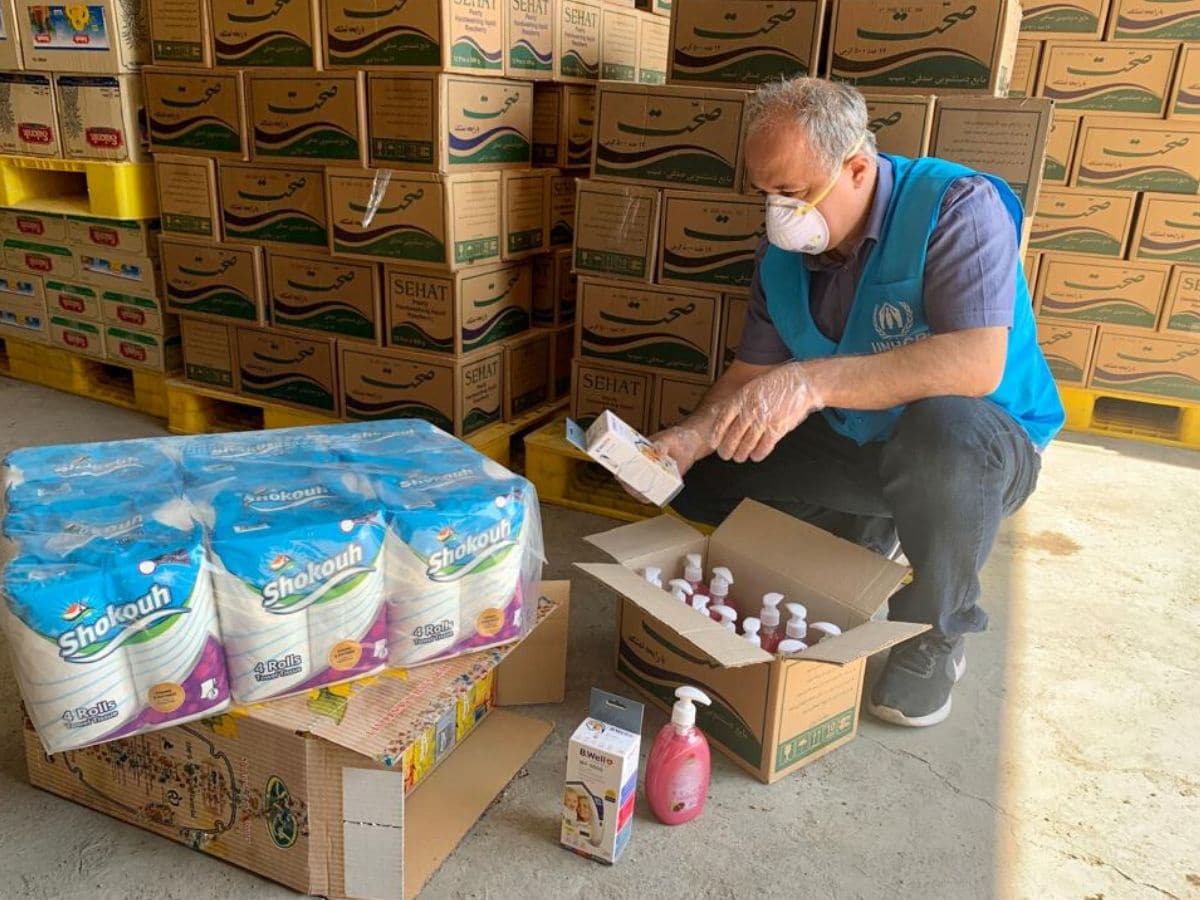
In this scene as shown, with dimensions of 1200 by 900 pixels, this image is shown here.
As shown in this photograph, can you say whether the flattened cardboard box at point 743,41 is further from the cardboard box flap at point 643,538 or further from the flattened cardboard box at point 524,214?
the cardboard box flap at point 643,538

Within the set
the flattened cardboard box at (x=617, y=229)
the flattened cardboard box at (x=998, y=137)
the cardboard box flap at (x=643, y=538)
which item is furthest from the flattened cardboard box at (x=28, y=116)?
the flattened cardboard box at (x=998, y=137)

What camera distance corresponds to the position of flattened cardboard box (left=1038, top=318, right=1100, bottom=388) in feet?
11.7

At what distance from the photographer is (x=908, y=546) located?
181 cm

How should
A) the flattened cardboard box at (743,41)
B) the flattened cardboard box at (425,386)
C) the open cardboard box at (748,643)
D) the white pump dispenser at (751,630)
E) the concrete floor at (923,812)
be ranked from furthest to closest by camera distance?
the flattened cardboard box at (425,386)
the flattened cardboard box at (743,41)
the white pump dispenser at (751,630)
the open cardboard box at (748,643)
the concrete floor at (923,812)

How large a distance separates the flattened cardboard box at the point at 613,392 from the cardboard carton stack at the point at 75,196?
57.9 inches

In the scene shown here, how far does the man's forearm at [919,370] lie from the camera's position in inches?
67.4

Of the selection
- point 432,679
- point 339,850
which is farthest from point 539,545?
point 339,850

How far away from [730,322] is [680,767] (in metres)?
1.36

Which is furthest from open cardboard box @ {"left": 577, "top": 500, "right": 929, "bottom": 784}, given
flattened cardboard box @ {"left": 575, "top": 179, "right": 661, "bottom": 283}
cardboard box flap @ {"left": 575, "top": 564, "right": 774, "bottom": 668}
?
flattened cardboard box @ {"left": 575, "top": 179, "right": 661, "bottom": 283}

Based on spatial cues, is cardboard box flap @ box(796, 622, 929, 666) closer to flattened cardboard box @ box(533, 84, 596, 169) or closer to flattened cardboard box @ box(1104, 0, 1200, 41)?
flattened cardboard box @ box(533, 84, 596, 169)

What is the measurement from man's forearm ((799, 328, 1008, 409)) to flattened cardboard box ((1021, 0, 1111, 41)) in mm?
2256

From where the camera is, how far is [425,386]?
2.78 metres

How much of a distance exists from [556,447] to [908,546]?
115 cm

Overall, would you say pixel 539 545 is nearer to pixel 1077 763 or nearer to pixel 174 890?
pixel 174 890
